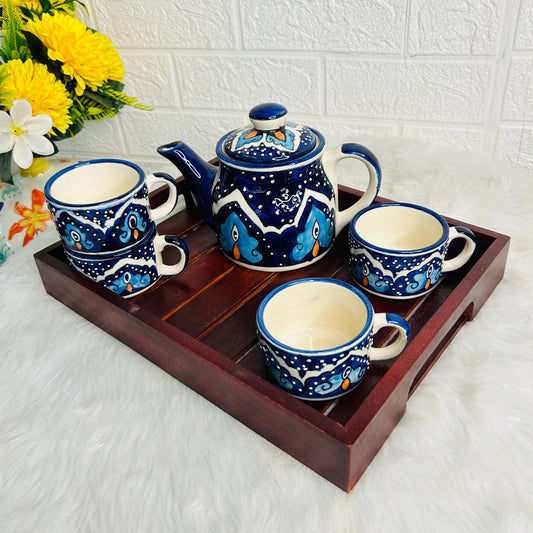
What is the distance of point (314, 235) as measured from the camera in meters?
0.64

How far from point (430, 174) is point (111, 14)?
612 mm

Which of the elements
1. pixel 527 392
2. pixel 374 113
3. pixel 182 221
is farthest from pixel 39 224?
pixel 527 392

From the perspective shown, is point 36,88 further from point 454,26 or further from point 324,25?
point 454,26

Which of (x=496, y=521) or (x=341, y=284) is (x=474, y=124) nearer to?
(x=341, y=284)

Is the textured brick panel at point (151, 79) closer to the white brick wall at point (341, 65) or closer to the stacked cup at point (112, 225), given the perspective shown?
the white brick wall at point (341, 65)

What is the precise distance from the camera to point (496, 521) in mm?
449

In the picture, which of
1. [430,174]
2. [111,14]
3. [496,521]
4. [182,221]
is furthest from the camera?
[111,14]

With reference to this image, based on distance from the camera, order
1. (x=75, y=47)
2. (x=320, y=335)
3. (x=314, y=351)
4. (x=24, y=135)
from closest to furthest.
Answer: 1. (x=314, y=351)
2. (x=320, y=335)
3. (x=24, y=135)
4. (x=75, y=47)

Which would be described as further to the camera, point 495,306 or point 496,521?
point 495,306

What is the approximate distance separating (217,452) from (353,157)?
33 cm

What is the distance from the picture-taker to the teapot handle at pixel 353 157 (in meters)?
0.64

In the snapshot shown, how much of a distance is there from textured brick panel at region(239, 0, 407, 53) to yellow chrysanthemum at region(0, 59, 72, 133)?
1.08 ft

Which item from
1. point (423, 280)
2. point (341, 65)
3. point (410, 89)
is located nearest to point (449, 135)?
point (410, 89)

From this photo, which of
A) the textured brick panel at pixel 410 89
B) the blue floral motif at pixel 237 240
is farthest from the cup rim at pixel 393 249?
the textured brick panel at pixel 410 89
